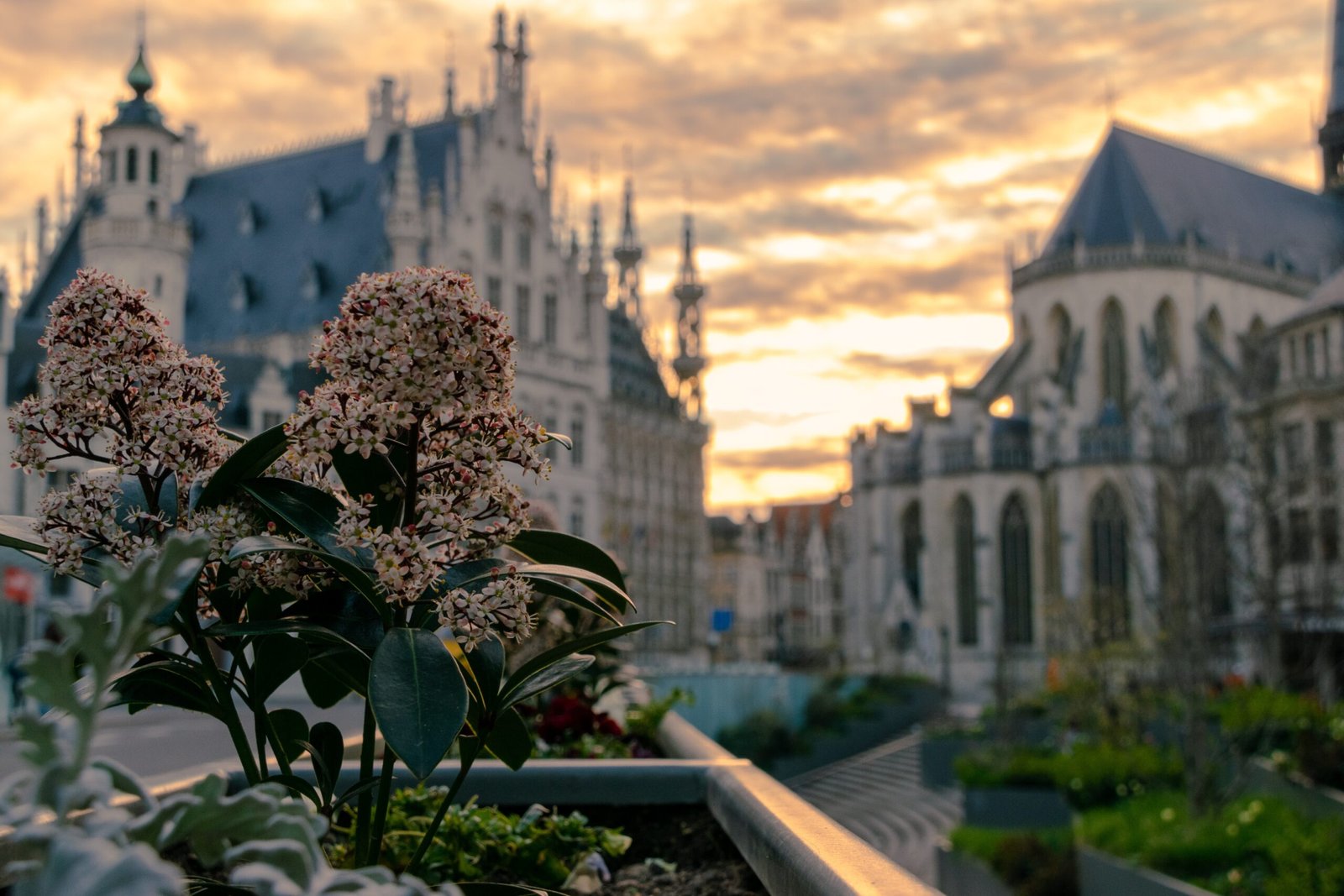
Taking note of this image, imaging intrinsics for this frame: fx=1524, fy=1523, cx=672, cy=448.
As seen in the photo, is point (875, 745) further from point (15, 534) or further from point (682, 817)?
point (15, 534)

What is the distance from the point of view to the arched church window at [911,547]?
6234 cm

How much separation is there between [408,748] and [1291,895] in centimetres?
1149

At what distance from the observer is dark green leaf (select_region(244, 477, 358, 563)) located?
298 cm

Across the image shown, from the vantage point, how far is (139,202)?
38.3m

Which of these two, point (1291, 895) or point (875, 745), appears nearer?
point (1291, 895)

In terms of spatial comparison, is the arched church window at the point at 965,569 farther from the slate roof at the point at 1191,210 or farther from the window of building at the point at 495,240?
the window of building at the point at 495,240

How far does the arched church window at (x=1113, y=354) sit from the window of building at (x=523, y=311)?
25.8 metres

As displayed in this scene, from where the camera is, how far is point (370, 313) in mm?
2902

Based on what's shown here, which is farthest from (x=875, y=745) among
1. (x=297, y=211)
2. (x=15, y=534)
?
(x=15, y=534)

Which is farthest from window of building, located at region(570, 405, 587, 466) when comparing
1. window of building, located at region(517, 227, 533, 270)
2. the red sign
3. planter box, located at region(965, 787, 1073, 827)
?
planter box, located at region(965, 787, 1073, 827)

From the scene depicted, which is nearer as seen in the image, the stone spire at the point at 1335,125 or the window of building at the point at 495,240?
the window of building at the point at 495,240

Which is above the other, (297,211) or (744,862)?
(297,211)

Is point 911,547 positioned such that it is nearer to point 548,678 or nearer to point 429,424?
point 548,678

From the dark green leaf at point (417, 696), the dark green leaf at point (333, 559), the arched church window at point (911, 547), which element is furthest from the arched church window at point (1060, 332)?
the dark green leaf at point (417, 696)
